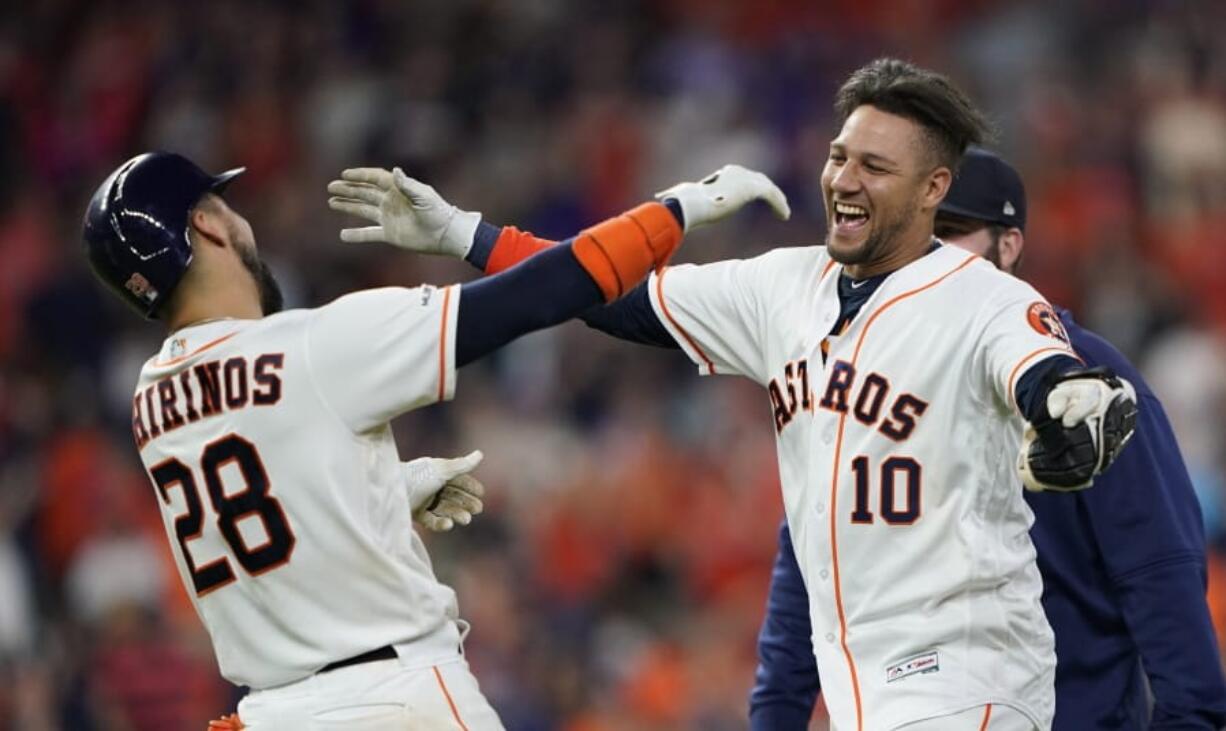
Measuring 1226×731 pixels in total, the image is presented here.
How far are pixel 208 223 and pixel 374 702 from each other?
3.07ft

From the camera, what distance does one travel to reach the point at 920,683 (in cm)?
343

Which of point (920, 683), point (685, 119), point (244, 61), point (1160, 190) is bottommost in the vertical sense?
point (920, 683)

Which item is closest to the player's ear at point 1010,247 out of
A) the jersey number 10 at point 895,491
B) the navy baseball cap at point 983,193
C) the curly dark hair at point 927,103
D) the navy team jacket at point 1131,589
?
the navy baseball cap at point 983,193

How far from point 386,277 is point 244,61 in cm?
206

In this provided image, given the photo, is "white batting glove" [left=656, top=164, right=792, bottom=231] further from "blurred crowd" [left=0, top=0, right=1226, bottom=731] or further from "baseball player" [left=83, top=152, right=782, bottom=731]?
"blurred crowd" [left=0, top=0, right=1226, bottom=731]

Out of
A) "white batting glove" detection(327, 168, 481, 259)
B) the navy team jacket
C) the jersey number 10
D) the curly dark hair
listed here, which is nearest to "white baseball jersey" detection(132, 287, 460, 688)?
"white batting glove" detection(327, 168, 481, 259)

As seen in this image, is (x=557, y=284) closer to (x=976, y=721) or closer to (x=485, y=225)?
(x=485, y=225)

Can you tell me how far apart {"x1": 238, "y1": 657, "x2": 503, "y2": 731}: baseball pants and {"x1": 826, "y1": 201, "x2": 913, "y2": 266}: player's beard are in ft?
3.47

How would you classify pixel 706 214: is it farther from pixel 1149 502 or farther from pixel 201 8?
pixel 201 8

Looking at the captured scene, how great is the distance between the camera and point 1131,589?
3.75m

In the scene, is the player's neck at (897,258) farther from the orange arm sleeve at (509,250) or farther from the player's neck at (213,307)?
the player's neck at (213,307)

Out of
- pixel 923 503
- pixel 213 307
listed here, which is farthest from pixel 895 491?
pixel 213 307

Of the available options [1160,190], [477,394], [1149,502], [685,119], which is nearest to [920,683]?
[1149,502]

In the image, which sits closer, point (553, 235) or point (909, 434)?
point (909, 434)
